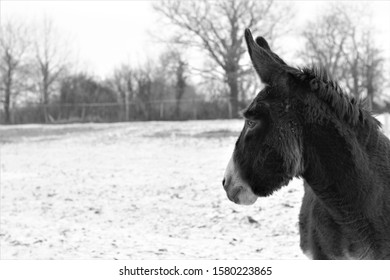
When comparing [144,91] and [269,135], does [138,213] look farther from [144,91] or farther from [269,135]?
[144,91]

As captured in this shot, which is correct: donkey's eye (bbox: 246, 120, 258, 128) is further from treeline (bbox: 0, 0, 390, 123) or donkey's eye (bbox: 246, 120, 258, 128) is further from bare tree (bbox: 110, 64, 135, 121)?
bare tree (bbox: 110, 64, 135, 121)

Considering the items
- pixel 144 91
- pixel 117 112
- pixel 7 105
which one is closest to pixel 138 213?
pixel 7 105

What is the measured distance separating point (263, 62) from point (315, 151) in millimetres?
568

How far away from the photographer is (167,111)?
36719mm

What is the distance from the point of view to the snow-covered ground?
577 cm

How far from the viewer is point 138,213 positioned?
7.71 metres

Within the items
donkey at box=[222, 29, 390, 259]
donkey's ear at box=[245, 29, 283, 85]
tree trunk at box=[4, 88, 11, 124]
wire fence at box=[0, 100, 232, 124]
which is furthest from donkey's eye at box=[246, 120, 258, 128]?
wire fence at box=[0, 100, 232, 124]

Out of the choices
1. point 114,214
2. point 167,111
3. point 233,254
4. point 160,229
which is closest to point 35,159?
point 114,214

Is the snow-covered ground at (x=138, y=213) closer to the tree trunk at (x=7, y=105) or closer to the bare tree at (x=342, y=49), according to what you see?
the bare tree at (x=342, y=49)

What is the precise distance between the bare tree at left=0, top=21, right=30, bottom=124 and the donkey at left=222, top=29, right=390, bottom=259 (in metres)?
15.3

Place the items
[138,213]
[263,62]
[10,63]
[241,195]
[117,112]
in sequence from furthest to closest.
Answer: [117,112], [10,63], [138,213], [241,195], [263,62]

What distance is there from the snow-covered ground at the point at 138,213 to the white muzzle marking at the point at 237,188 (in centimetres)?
295

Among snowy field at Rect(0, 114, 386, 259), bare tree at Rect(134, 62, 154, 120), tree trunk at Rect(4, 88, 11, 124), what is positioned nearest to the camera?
snowy field at Rect(0, 114, 386, 259)

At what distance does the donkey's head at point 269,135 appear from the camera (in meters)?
2.51
